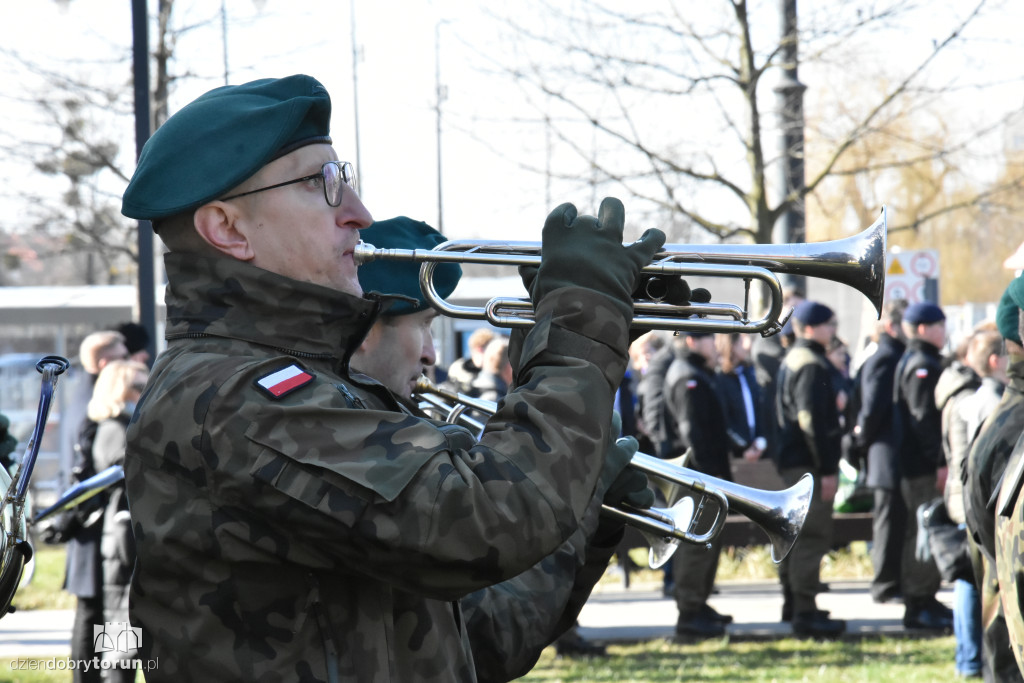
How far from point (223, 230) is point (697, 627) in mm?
6766

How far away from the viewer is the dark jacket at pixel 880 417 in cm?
859

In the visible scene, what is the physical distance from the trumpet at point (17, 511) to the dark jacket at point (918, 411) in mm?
6555

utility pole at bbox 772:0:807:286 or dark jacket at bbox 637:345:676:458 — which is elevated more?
utility pole at bbox 772:0:807:286

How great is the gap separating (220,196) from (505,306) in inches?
26.6

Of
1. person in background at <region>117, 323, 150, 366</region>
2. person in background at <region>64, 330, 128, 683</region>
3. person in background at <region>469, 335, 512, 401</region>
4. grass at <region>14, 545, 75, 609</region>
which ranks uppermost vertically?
person in background at <region>117, 323, 150, 366</region>

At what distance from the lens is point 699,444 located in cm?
827

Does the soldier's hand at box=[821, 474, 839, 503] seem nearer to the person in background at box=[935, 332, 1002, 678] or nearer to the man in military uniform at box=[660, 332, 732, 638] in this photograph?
the man in military uniform at box=[660, 332, 732, 638]

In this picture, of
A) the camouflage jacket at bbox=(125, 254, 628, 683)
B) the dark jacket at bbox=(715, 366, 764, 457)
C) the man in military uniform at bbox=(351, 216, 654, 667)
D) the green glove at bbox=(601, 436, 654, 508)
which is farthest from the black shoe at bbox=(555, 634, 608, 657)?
the camouflage jacket at bbox=(125, 254, 628, 683)

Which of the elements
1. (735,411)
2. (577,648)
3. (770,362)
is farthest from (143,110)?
(770,362)

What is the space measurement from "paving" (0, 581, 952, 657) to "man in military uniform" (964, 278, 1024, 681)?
13.2 feet

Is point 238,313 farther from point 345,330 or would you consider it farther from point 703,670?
point 703,670

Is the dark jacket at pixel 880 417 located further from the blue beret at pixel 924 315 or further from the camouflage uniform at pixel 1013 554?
the camouflage uniform at pixel 1013 554

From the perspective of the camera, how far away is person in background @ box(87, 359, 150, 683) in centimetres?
571

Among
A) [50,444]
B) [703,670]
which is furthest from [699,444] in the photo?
[50,444]
